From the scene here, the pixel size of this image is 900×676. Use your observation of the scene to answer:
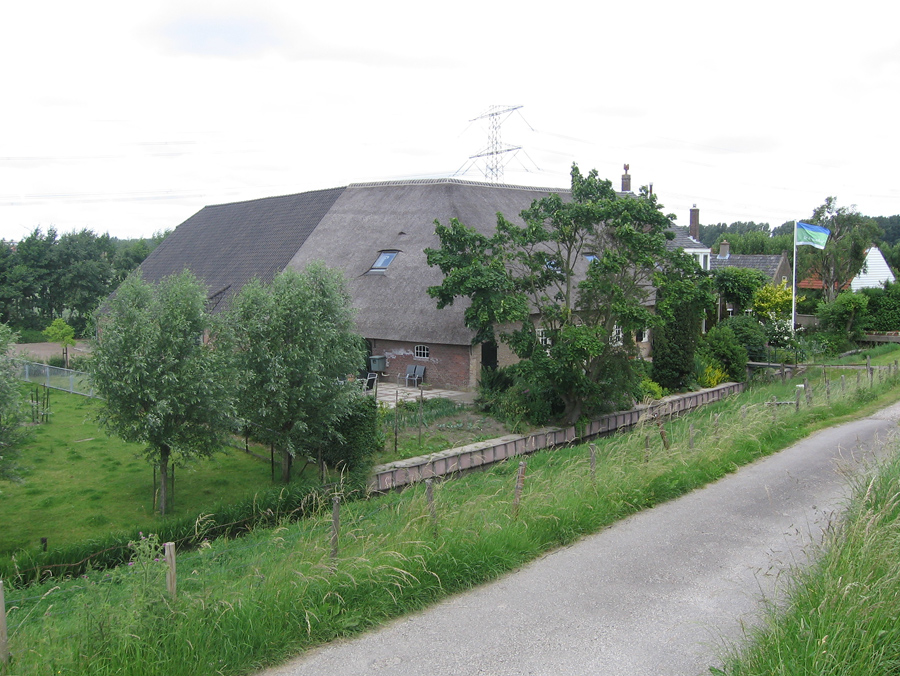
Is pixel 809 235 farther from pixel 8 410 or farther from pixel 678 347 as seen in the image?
pixel 8 410

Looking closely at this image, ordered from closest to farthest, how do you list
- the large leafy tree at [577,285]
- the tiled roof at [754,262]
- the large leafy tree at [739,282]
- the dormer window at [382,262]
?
the large leafy tree at [577,285]
the dormer window at [382,262]
the large leafy tree at [739,282]
the tiled roof at [754,262]

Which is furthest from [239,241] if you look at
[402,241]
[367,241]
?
[402,241]

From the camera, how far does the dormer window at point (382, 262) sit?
958 inches

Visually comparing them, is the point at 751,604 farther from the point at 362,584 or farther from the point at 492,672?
the point at 362,584

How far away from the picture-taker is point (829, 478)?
1119cm

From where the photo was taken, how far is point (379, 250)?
990 inches

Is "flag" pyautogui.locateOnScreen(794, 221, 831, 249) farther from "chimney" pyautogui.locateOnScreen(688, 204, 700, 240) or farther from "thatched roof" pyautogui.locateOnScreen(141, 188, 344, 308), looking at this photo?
"thatched roof" pyautogui.locateOnScreen(141, 188, 344, 308)

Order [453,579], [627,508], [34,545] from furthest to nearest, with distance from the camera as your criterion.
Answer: [34,545]
[627,508]
[453,579]

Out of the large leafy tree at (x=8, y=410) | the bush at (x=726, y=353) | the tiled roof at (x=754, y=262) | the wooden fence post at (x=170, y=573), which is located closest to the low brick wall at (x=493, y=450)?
the bush at (x=726, y=353)

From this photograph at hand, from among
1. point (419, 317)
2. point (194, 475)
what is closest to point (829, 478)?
point (194, 475)

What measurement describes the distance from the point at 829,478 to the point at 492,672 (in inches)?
313

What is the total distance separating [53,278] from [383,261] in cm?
2671

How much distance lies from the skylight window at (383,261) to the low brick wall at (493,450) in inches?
378

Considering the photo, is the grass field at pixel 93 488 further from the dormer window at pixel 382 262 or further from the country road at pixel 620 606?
the dormer window at pixel 382 262
